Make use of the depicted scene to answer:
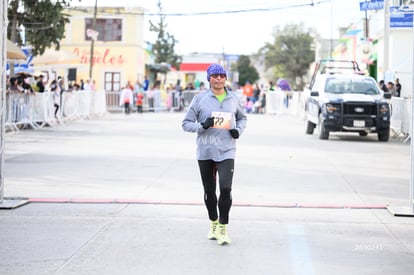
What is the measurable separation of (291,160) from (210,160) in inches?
339

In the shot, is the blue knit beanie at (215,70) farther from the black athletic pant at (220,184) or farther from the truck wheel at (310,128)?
the truck wheel at (310,128)

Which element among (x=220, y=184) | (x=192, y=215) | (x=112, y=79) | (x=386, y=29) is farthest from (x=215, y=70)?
(x=112, y=79)

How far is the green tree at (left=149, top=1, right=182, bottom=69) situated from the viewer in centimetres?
9550

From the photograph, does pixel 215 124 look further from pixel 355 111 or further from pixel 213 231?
pixel 355 111

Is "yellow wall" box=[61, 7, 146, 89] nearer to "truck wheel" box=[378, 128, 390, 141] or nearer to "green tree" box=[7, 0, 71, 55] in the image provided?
"green tree" box=[7, 0, 71, 55]

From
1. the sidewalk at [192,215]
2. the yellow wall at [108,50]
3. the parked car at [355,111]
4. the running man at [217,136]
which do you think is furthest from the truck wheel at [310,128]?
the yellow wall at [108,50]

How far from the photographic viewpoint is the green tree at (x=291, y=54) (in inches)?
3605

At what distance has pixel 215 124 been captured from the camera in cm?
770

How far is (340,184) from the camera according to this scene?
41.3 feet

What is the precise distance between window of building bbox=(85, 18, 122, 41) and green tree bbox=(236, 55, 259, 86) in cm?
5090

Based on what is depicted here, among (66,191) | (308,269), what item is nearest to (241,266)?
(308,269)

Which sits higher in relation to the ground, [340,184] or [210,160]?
[210,160]

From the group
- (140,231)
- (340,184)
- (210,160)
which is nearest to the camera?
(210,160)

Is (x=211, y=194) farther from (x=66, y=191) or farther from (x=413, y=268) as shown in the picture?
(x=66, y=191)
